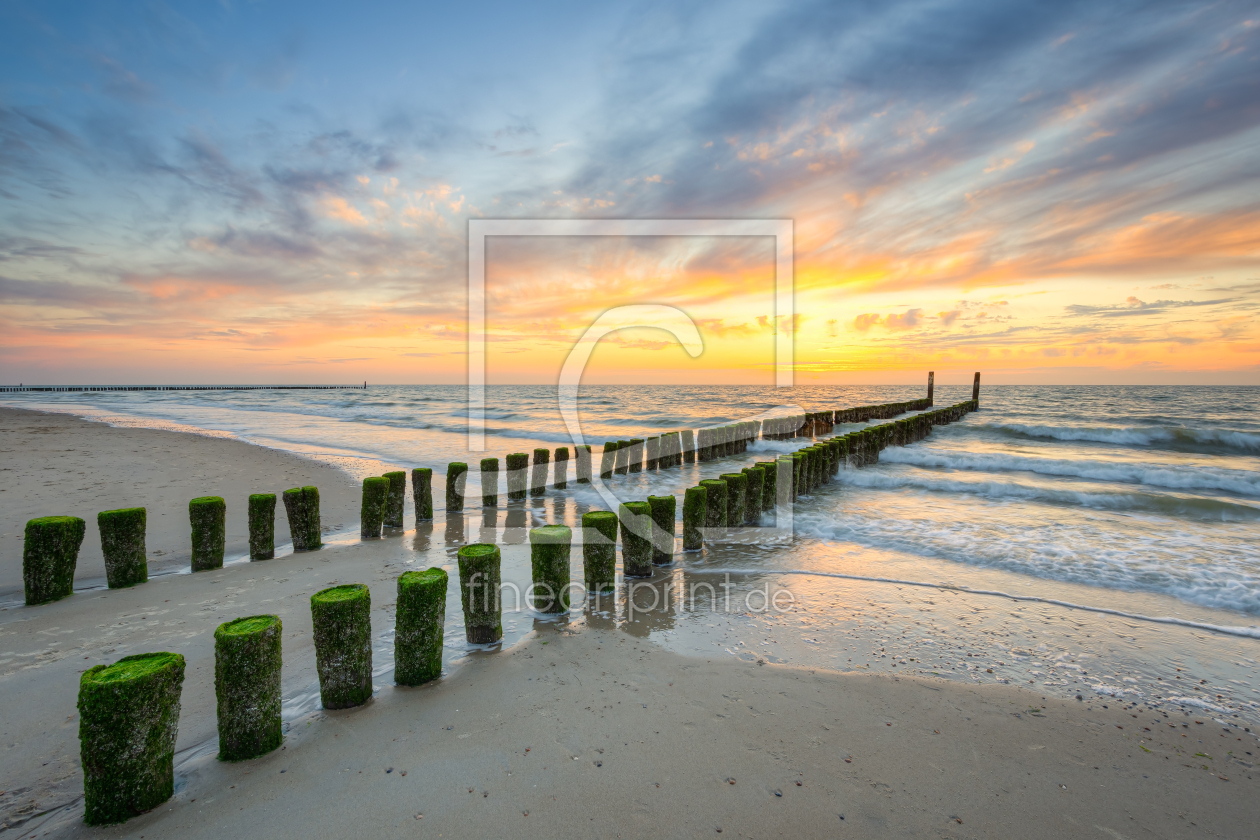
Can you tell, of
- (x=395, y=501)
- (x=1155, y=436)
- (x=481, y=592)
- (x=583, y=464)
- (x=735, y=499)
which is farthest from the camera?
(x=1155, y=436)

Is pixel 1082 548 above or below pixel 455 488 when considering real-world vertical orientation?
below

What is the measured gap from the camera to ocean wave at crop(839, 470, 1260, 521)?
34.4 ft

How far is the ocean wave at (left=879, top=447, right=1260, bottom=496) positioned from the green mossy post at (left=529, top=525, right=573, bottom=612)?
49.4ft

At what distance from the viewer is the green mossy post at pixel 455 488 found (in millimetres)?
8648

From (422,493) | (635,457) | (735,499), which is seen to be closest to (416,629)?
(422,493)

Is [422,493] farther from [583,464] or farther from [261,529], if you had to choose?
[583,464]

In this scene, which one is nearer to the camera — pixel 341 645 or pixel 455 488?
pixel 341 645

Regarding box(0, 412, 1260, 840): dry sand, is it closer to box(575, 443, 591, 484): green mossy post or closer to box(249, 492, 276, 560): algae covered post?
box(249, 492, 276, 560): algae covered post

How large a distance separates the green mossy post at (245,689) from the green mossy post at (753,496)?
272 inches

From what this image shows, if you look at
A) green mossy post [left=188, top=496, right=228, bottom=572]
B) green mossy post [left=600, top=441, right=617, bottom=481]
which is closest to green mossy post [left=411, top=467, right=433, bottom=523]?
green mossy post [left=188, top=496, right=228, bottom=572]

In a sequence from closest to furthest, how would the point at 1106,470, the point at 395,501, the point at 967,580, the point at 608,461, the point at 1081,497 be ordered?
the point at 967,580 < the point at 395,501 < the point at 1081,497 < the point at 608,461 < the point at 1106,470

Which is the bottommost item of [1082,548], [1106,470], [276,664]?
[1082,548]

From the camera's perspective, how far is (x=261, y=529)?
20.6 ft

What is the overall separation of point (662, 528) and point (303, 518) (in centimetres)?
459
